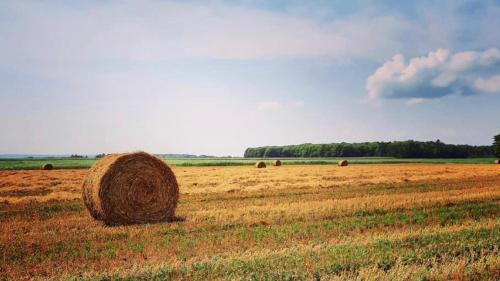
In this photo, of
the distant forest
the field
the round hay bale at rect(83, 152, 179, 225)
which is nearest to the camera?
the field

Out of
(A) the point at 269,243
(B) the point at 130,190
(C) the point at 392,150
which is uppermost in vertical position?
(C) the point at 392,150

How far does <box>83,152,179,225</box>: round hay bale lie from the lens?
46.1ft

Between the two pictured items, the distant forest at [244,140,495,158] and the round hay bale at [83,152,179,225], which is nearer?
the round hay bale at [83,152,179,225]

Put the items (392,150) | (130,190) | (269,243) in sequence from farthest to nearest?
(392,150) < (130,190) < (269,243)

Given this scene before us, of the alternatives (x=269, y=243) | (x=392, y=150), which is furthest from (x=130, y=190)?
(x=392, y=150)

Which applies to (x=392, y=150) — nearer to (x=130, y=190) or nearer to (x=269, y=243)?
(x=130, y=190)

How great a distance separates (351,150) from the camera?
130000mm

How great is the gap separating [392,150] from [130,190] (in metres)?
112

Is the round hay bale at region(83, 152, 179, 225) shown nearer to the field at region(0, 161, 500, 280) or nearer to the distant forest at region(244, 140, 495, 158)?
the field at region(0, 161, 500, 280)

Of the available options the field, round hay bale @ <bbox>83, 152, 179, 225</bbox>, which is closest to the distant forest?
the field

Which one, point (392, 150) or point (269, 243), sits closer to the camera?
point (269, 243)

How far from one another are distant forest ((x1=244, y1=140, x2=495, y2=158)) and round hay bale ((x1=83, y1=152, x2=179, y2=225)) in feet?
295

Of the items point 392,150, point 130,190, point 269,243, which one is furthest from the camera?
point 392,150

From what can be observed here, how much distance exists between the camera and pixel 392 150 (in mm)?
118688
